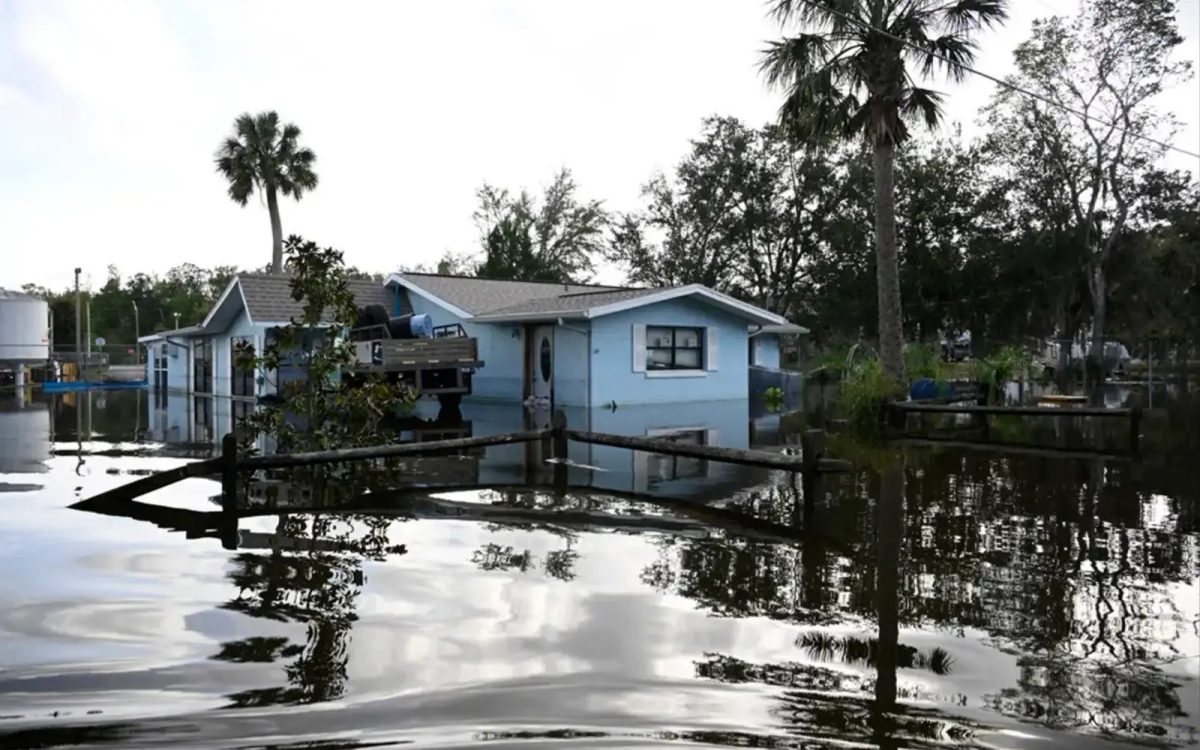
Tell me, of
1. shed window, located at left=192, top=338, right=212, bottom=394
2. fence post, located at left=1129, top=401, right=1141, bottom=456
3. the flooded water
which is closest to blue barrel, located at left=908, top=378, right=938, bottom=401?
fence post, located at left=1129, top=401, right=1141, bottom=456

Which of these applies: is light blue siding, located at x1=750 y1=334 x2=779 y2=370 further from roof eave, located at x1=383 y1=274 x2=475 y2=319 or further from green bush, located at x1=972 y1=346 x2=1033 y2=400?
roof eave, located at x1=383 y1=274 x2=475 y2=319

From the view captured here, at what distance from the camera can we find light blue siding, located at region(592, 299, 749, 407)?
23.8m

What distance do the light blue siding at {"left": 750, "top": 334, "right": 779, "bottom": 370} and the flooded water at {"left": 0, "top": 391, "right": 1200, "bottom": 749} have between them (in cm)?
2346

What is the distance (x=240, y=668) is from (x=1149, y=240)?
37.9 meters

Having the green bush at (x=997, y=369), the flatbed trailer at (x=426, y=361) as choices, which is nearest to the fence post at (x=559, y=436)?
the flatbed trailer at (x=426, y=361)

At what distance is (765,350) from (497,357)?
455 inches

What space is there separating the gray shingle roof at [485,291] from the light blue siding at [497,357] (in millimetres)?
460

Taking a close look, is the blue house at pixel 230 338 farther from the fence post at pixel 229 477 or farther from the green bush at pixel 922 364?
the green bush at pixel 922 364

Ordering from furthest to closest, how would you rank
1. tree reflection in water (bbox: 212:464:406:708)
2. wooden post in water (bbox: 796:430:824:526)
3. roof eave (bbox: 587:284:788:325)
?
roof eave (bbox: 587:284:788:325) → wooden post in water (bbox: 796:430:824:526) → tree reflection in water (bbox: 212:464:406:708)

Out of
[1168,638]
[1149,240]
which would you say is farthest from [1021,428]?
[1149,240]

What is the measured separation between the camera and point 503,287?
102 feet

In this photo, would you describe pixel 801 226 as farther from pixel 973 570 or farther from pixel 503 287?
pixel 973 570

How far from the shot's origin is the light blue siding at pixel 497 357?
2619 cm

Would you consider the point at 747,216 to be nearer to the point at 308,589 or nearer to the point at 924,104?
the point at 924,104
